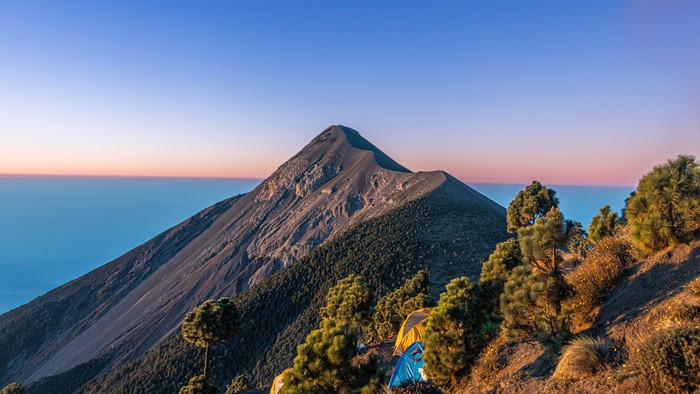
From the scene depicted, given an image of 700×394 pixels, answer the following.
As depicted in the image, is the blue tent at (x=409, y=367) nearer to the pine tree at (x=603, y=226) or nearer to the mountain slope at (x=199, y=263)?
the pine tree at (x=603, y=226)

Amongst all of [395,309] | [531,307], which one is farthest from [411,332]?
[531,307]

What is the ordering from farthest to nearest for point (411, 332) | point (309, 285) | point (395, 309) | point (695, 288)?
point (309, 285), point (395, 309), point (411, 332), point (695, 288)

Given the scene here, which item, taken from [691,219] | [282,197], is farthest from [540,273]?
[282,197]

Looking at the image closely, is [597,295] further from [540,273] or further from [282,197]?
[282,197]

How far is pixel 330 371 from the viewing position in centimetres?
1239

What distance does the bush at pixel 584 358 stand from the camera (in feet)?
A: 26.1

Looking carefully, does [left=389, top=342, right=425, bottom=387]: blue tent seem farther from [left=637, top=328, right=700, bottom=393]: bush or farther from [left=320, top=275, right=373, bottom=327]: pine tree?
[left=637, top=328, right=700, bottom=393]: bush

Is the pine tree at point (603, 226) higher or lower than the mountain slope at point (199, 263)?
higher

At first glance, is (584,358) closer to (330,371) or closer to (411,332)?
(330,371)

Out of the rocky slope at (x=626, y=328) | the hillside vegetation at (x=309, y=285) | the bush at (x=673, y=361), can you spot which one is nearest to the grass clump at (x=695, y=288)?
the rocky slope at (x=626, y=328)

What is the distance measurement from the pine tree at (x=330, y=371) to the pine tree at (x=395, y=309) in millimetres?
16915

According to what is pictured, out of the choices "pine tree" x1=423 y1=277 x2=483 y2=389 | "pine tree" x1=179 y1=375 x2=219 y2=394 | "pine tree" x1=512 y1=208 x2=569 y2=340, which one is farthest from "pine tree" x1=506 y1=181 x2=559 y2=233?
"pine tree" x1=179 y1=375 x2=219 y2=394

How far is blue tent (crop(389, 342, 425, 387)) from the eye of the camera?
53.4ft

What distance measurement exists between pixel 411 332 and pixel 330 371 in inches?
425
